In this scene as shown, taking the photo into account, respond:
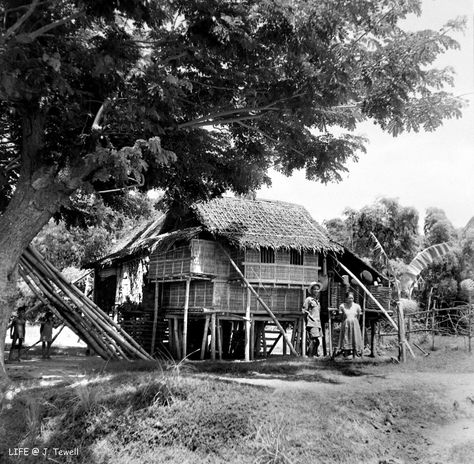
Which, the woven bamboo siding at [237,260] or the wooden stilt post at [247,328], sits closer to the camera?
the wooden stilt post at [247,328]

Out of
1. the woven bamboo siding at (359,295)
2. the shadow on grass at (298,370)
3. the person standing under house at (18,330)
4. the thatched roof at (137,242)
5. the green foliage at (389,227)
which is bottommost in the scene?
the shadow on grass at (298,370)

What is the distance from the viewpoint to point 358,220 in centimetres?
2903

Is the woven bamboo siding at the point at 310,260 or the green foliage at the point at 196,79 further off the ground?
the green foliage at the point at 196,79

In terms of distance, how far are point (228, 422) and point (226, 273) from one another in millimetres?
10531

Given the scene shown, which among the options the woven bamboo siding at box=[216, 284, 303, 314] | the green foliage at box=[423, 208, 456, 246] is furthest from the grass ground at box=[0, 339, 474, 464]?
the green foliage at box=[423, 208, 456, 246]

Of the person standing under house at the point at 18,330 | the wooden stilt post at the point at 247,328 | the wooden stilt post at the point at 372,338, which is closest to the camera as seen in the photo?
the person standing under house at the point at 18,330

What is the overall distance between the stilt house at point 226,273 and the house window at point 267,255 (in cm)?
3

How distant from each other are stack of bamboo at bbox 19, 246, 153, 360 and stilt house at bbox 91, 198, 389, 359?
15.5ft

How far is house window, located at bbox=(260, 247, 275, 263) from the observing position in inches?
712

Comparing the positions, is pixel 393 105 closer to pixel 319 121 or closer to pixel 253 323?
pixel 319 121

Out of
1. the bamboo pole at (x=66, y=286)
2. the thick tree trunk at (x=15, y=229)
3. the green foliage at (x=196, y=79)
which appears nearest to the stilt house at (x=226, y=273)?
the bamboo pole at (x=66, y=286)

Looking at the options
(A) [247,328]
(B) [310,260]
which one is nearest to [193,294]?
(A) [247,328]

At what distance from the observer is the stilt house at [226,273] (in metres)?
17.6

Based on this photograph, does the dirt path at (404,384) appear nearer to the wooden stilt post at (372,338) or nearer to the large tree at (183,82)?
the large tree at (183,82)
